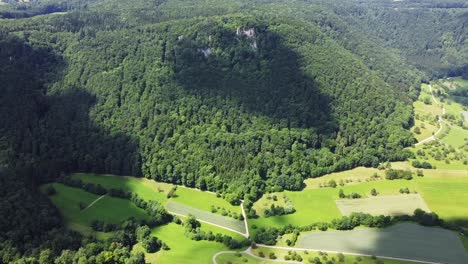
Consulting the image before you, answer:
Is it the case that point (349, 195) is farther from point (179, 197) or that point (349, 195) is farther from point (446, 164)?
point (179, 197)

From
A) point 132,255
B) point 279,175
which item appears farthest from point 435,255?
point 132,255

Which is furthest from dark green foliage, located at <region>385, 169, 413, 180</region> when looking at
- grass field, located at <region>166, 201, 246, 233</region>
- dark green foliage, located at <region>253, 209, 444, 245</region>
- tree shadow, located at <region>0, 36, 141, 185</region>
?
tree shadow, located at <region>0, 36, 141, 185</region>

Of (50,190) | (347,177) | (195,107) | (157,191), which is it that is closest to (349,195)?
(347,177)

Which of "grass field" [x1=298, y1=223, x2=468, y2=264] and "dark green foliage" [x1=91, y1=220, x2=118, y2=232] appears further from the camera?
"dark green foliage" [x1=91, y1=220, x2=118, y2=232]

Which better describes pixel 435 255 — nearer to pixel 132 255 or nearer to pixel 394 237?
pixel 394 237

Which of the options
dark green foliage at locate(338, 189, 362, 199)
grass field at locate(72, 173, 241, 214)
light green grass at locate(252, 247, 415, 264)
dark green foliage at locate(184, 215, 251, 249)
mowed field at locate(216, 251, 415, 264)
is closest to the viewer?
light green grass at locate(252, 247, 415, 264)

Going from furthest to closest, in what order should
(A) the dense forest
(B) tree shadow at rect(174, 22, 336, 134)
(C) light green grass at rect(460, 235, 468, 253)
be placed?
(B) tree shadow at rect(174, 22, 336, 134) < (A) the dense forest < (C) light green grass at rect(460, 235, 468, 253)

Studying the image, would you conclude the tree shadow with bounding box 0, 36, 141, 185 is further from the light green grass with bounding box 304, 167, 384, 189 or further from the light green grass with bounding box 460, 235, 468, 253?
the light green grass with bounding box 460, 235, 468, 253
